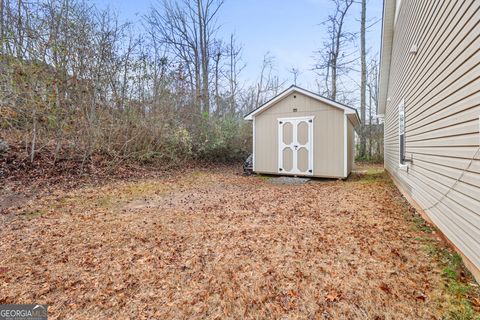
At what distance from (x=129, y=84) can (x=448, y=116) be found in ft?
29.3

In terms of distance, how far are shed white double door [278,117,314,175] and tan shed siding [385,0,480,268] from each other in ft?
11.4

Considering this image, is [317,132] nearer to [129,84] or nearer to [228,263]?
[228,263]

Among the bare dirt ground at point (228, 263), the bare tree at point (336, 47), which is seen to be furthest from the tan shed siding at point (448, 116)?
the bare tree at point (336, 47)

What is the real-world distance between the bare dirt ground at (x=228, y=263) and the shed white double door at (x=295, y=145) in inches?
136

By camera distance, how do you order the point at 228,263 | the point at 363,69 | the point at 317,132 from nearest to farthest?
the point at 228,263
the point at 317,132
the point at 363,69

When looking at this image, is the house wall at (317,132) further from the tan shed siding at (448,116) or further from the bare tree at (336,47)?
the bare tree at (336,47)

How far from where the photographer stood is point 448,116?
284cm

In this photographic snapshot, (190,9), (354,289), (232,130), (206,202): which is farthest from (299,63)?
(354,289)

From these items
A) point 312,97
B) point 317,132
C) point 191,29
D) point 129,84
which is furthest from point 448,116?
point 191,29

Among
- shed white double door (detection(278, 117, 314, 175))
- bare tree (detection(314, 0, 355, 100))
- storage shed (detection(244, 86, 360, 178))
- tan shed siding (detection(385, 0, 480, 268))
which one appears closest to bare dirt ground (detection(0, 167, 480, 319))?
tan shed siding (detection(385, 0, 480, 268))

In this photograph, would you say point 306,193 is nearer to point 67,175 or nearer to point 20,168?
point 67,175

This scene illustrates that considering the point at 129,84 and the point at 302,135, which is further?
the point at 129,84

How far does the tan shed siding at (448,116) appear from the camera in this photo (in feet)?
7.30

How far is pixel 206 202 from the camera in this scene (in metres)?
5.03
